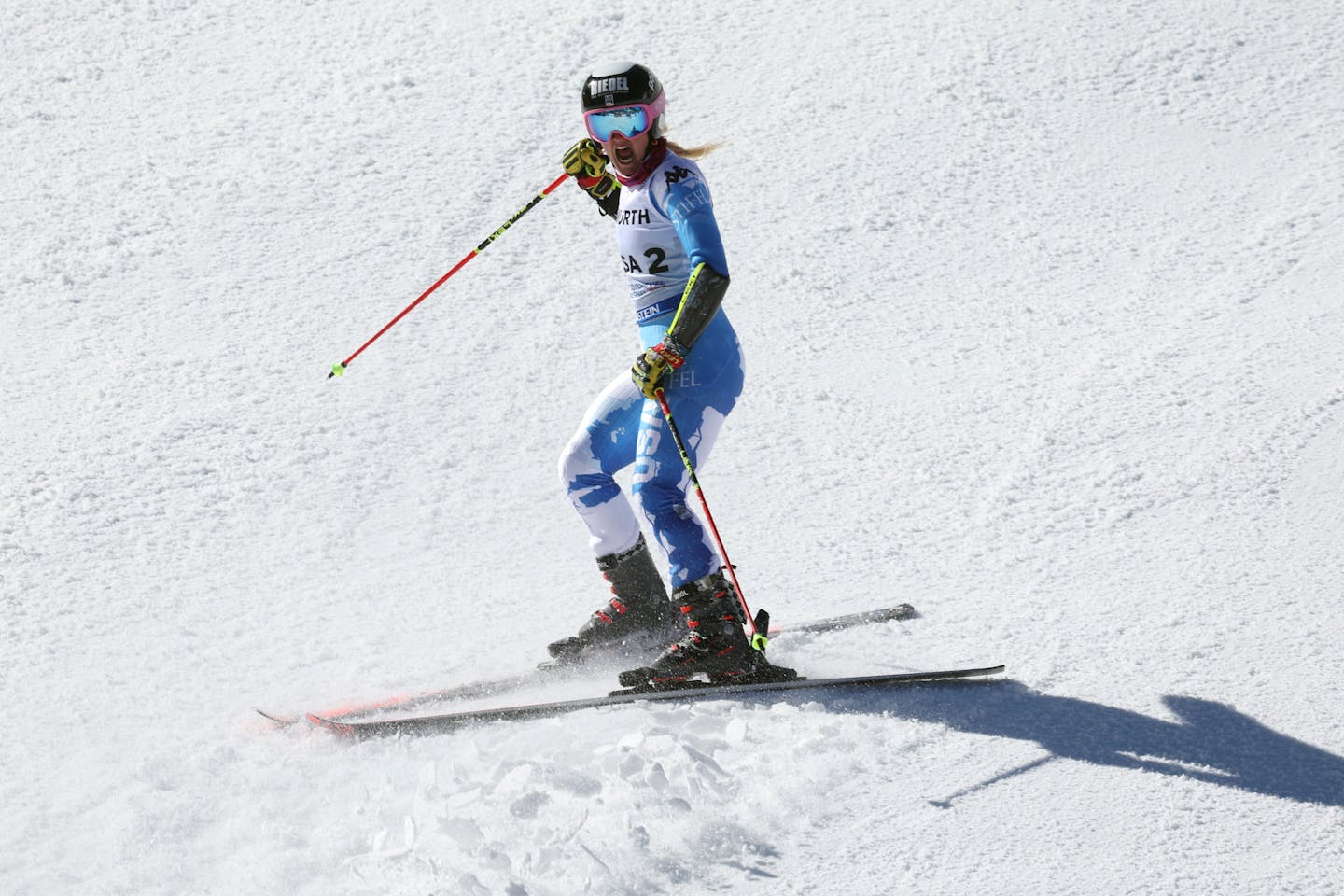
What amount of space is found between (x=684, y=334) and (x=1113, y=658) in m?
1.90

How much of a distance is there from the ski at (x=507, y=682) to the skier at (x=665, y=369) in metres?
0.55

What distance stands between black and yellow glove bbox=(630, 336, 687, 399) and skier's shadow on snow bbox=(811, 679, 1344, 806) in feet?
4.10

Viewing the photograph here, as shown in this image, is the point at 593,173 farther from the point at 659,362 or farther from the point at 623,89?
the point at 659,362

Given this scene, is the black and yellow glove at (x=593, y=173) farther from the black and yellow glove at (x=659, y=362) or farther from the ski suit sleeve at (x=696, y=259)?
the black and yellow glove at (x=659, y=362)

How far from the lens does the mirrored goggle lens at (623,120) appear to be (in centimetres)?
459

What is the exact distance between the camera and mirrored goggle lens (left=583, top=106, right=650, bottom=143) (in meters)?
4.59

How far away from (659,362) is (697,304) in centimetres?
23

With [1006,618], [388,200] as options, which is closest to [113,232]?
[388,200]

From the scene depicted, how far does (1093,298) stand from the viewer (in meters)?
7.91

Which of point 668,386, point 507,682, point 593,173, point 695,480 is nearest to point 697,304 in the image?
point 668,386

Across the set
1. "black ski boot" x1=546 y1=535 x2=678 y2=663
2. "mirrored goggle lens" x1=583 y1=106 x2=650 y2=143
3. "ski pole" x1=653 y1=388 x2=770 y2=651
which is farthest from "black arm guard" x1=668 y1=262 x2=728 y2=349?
"black ski boot" x1=546 y1=535 x2=678 y2=663

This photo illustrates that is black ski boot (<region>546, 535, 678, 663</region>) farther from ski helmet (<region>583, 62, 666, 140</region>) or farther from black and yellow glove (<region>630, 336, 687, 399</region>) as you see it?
ski helmet (<region>583, 62, 666, 140</region>)

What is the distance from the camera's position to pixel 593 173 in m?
5.05

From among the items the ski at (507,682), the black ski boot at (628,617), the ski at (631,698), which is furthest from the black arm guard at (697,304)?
the ski at (507,682)
